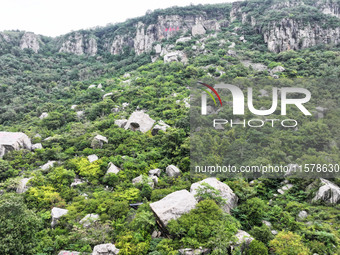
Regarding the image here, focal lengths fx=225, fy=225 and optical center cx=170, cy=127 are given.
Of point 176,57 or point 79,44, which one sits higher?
point 79,44

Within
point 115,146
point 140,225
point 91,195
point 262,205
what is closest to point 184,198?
point 140,225

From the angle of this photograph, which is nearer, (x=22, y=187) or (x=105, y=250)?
(x=105, y=250)

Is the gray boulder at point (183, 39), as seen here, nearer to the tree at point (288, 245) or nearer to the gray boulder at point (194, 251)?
the tree at point (288, 245)

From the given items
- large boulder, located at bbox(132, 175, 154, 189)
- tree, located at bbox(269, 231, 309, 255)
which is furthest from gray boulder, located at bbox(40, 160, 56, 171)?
tree, located at bbox(269, 231, 309, 255)

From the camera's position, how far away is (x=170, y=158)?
2378cm

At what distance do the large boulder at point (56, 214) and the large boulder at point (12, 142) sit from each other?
45.2 ft

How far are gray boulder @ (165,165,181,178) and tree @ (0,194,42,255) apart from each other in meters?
11.3

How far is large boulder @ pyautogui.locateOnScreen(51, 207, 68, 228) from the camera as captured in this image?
51.8ft

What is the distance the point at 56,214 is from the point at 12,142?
49.4 feet

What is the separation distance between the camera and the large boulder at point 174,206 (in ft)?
45.6

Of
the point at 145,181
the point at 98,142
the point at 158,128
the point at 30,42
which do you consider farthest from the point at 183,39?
the point at 145,181

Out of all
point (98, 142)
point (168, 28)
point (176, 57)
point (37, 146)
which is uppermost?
point (168, 28)

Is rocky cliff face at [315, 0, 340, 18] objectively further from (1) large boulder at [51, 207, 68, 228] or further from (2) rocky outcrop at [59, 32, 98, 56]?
(1) large boulder at [51, 207, 68, 228]

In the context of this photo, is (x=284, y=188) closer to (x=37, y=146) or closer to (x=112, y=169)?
(x=112, y=169)
